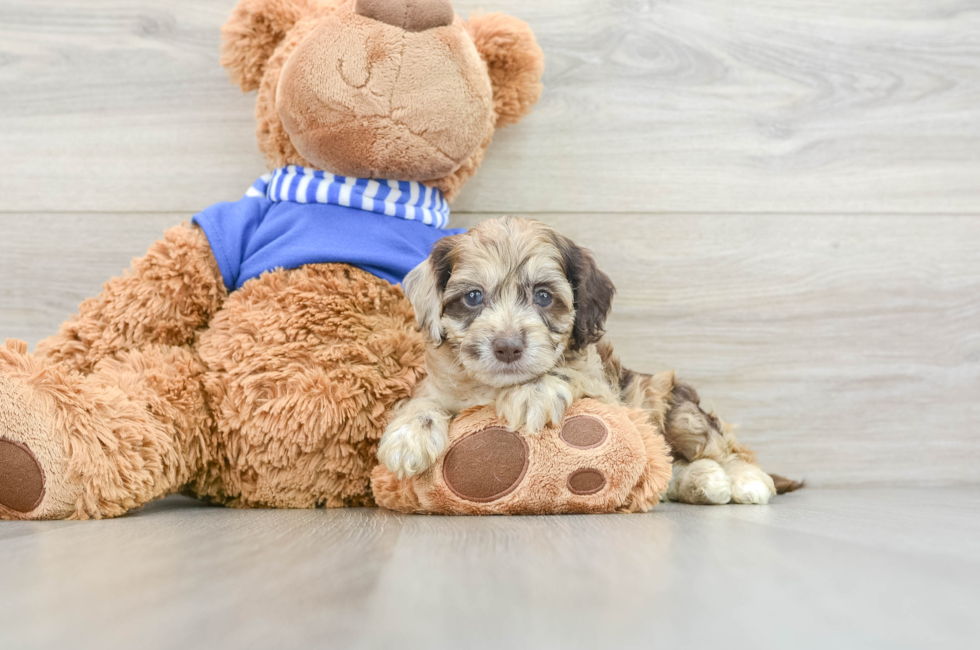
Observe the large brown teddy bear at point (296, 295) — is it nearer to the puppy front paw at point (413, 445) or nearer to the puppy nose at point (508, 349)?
the puppy front paw at point (413, 445)

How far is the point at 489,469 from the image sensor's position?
1536 mm

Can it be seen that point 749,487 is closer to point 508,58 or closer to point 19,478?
point 508,58

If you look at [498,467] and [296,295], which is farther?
[296,295]

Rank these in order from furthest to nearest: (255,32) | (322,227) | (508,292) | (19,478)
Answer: (255,32) → (322,227) → (508,292) → (19,478)

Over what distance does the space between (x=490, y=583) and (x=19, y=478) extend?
3.56 feet

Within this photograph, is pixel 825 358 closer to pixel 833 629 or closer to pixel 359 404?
pixel 359 404

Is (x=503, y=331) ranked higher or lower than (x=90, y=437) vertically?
higher

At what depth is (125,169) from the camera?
240cm

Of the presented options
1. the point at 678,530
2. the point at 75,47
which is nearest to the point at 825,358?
the point at 678,530

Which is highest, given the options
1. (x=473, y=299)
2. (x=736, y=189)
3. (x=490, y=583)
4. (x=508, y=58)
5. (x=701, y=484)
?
(x=508, y=58)

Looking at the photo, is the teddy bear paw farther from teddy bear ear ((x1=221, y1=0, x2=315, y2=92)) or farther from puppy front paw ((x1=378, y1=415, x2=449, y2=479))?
teddy bear ear ((x1=221, y1=0, x2=315, y2=92))

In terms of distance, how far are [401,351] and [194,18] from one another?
4.62ft

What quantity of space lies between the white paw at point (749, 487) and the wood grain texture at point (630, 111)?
0.91 metres

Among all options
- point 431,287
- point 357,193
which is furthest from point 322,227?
point 431,287
